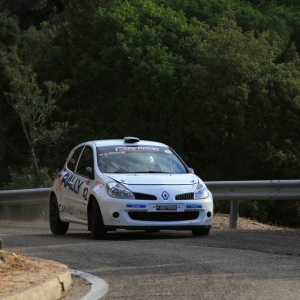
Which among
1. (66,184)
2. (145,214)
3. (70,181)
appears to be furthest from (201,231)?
(66,184)

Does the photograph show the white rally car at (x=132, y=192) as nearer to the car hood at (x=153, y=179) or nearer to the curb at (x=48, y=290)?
the car hood at (x=153, y=179)

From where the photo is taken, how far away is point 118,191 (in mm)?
13422

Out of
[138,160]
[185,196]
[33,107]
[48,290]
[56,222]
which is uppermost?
[48,290]

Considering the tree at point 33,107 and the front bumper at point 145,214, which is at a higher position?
the front bumper at point 145,214

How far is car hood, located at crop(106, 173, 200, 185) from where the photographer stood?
13.6 meters

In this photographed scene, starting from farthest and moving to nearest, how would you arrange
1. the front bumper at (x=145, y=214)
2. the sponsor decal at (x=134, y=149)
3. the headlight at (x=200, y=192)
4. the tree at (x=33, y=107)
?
the tree at (x=33, y=107) → the sponsor decal at (x=134, y=149) → the headlight at (x=200, y=192) → the front bumper at (x=145, y=214)

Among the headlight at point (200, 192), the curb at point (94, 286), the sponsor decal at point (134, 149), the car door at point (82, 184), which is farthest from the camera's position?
the sponsor decal at point (134, 149)

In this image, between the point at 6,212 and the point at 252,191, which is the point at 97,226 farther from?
the point at 6,212

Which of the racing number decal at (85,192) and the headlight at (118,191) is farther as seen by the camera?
the racing number decal at (85,192)

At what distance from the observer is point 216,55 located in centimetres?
5544

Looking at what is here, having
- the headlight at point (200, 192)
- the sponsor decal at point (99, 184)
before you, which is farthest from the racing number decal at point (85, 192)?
the headlight at point (200, 192)

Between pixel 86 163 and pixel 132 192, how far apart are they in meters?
1.65

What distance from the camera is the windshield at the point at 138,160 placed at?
565 inches

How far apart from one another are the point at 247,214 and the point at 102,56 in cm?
2601
